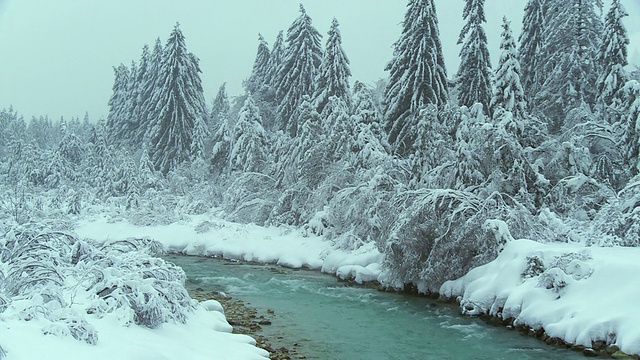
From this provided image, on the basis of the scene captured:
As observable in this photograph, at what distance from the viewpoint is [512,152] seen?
16.5 metres

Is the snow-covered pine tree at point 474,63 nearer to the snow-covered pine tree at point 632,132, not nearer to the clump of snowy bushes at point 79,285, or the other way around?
the snow-covered pine tree at point 632,132

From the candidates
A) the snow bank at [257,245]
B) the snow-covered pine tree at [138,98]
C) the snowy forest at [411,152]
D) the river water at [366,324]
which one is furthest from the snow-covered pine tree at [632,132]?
the snow-covered pine tree at [138,98]

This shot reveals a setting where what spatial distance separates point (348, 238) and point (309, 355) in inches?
361

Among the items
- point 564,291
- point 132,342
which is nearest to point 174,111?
point 564,291

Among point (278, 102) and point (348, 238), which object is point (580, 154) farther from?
point (278, 102)

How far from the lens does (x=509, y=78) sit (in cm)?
2122

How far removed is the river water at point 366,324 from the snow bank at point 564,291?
451mm

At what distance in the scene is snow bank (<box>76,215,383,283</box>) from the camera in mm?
17391

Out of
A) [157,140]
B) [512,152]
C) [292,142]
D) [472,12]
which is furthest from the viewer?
[157,140]

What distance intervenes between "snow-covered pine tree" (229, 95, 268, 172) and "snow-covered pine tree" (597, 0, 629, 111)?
17.5 m

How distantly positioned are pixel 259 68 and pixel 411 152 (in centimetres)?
2194

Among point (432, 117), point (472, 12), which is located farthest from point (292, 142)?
point (472, 12)

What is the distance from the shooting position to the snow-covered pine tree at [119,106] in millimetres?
53250

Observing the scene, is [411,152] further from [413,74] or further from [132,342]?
[132,342]
